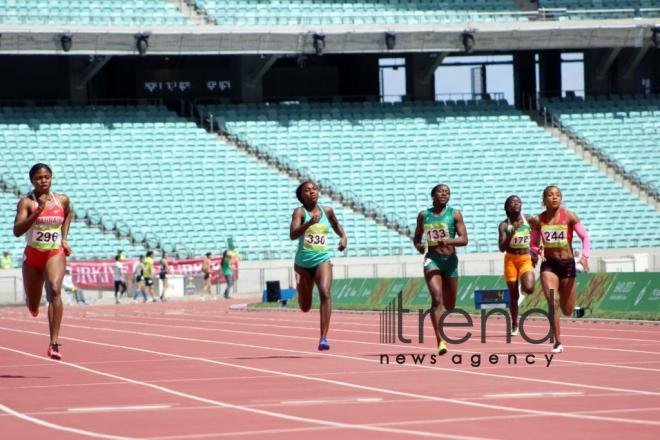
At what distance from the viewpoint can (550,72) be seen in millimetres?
58781

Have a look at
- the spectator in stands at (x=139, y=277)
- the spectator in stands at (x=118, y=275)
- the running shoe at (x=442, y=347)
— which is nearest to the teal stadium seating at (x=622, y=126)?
the spectator in stands at (x=139, y=277)

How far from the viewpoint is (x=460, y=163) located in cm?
5184

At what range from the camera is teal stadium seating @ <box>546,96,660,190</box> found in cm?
5259

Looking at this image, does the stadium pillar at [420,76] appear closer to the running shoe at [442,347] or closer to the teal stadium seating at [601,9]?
the teal stadium seating at [601,9]

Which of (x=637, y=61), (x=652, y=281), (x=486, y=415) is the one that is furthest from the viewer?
(x=637, y=61)

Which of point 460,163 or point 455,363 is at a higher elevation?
point 460,163

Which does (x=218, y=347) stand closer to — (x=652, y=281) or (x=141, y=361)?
(x=141, y=361)

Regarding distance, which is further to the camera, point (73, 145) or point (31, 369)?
point (73, 145)

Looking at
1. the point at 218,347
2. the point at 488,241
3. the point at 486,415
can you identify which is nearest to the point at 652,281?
the point at 218,347

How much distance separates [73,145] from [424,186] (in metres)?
11.6

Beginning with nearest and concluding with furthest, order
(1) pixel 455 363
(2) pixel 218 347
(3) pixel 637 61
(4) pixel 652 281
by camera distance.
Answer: (1) pixel 455 363
(2) pixel 218 347
(4) pixel 652 281
(3) pixel 637 61

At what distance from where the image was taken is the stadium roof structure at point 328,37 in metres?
50.0

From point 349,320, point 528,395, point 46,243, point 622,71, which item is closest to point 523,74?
point 622,71

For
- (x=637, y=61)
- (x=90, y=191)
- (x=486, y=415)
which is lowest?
(x=486, y=415)
